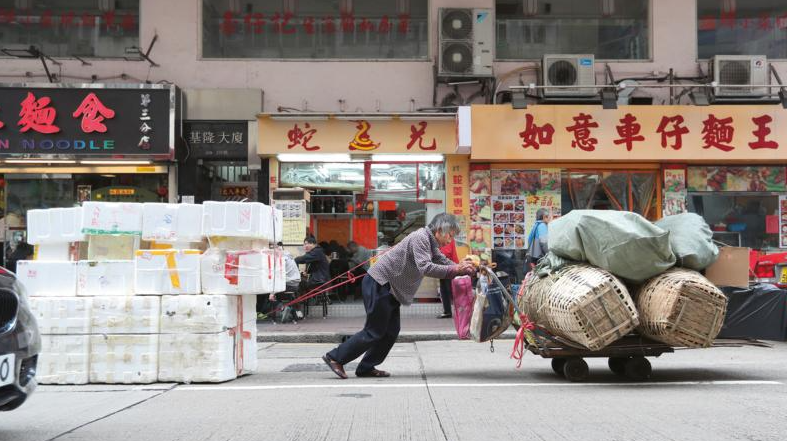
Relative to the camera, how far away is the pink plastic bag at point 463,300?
300 inches

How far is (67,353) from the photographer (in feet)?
24.3

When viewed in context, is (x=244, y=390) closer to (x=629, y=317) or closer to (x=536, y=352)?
Result: (x=536, y=352)

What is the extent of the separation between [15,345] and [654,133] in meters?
13.0

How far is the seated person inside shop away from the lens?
45.6ft

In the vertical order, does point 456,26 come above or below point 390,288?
above

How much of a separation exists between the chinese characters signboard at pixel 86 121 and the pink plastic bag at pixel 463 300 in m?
9.25

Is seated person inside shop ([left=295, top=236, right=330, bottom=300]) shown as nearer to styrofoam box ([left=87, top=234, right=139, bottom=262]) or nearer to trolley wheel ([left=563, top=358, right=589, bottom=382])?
styrofoam box ([left=87, top=234, right=139, bottom=262])

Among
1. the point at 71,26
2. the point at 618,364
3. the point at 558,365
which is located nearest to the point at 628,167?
the point at 618,364

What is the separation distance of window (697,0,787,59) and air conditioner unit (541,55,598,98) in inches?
104

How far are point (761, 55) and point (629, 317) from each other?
10999mm

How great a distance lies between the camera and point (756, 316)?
7.80 m

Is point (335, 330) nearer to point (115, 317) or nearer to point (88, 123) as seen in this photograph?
point (115, 317)

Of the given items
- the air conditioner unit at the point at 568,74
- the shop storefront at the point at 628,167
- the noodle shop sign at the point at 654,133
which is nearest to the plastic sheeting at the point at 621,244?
the shop storefront at the point at 628,167

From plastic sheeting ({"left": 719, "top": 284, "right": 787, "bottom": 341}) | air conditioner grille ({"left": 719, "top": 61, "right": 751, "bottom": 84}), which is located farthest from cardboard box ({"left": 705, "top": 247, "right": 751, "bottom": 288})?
air conditioner grille ({"left": 719, "top": 61, "right": 751, "bottom": 84})
